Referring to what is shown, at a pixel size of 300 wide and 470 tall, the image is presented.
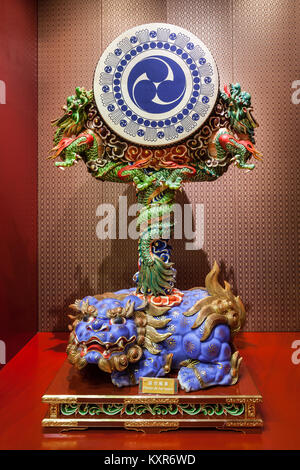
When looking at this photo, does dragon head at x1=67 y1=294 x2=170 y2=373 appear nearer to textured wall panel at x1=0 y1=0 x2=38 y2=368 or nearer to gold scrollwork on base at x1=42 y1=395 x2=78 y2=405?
gold scrollwork on base at x1=42 y1=395 x2=78 y2=405

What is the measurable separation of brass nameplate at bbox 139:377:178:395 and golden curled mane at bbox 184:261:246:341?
9.2 inches

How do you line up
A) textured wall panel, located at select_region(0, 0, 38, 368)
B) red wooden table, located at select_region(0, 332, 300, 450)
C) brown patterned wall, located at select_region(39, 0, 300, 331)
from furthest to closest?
brown patterned wall, located at select_region(39, 0, 300, 331) → textured wall panel, located at select_region(0, 0, 38, 368) → red wooden table, located at select_region(0, 332, 300, 450)

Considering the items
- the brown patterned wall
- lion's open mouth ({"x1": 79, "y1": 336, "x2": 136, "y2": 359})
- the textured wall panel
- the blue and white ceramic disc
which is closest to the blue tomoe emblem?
the blue and white ceramic disc

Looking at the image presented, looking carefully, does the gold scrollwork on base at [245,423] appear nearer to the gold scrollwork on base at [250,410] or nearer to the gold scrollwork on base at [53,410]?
the gold scrollwork on base at [250,410]

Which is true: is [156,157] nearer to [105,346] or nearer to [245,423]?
[105,346]

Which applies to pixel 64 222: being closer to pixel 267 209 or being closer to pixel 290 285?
pixel 267 209

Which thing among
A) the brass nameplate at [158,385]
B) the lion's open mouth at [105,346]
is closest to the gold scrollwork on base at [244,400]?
the brass nameplate at [158,385]

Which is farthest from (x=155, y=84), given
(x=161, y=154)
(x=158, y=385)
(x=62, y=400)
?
(x=62, y=400)

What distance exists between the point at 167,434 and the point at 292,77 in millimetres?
2379

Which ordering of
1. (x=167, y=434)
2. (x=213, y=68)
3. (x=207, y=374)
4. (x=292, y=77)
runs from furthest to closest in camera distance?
(x=292, y=77), (x=213, y=68), (x=207, y=374), (x=167, y=434)

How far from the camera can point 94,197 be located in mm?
2850

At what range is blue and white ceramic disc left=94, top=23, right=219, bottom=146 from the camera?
1.92 meters

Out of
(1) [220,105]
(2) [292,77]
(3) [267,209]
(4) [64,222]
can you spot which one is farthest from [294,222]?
(4) [64,222]

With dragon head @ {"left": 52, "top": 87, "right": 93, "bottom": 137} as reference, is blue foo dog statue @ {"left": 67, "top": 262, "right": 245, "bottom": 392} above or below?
below
